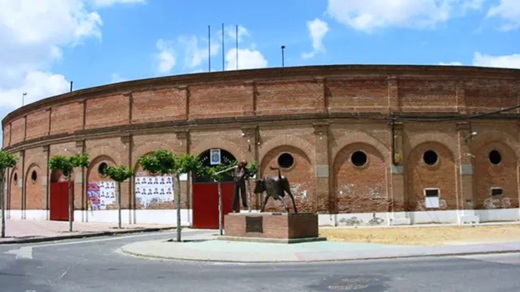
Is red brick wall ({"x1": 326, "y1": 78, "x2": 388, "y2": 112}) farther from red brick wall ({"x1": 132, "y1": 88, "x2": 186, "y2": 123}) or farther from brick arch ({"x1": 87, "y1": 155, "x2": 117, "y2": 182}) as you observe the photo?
brick arch ({"x1": 87, "y1": 155, "x2": 117, "y2": 182})

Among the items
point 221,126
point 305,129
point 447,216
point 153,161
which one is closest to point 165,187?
point 221,126

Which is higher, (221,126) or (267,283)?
(221,126)

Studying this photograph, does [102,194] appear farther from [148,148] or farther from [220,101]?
[220,101]

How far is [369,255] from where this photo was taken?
16875mm

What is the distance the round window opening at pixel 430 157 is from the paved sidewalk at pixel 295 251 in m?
14.6

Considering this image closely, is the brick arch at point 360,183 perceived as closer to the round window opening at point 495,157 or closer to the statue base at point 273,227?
the round window opening at point 495,157

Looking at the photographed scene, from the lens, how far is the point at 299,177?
3347cm

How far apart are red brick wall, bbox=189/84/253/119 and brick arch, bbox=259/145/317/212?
117 inches

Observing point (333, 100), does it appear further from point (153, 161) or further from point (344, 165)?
point (153, 161)

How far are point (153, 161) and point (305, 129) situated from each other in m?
11.4

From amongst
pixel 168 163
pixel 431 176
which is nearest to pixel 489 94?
pixel 431 176

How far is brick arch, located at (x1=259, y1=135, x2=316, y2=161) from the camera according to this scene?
33.3m

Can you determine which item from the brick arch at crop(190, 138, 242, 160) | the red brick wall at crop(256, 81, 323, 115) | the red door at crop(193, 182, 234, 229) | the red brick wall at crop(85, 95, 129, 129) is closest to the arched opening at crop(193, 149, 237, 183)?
the brick arch at crop(190, 138, 242, 160)

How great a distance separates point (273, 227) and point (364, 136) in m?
13.3
